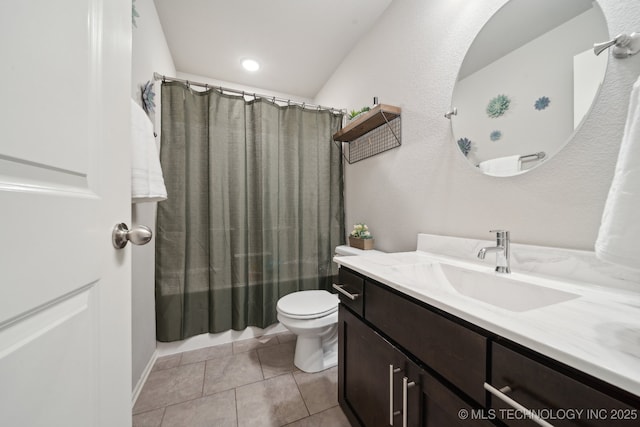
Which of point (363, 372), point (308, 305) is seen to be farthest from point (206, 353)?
point (363, 372)

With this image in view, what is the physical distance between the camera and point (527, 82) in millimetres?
823

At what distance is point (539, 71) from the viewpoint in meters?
0.79

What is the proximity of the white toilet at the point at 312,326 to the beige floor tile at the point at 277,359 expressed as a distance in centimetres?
7

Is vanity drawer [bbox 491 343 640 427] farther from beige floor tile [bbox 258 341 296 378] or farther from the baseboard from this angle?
the baseboard

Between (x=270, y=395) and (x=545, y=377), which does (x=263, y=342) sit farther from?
(x=545, y=377)

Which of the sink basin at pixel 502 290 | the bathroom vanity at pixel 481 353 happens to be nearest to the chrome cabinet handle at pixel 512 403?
the bathroom vanity at pixel 481 353

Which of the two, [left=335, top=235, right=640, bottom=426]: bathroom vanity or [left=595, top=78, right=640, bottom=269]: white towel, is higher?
[left=595, top=78, right=640, bottom=269]: white towel

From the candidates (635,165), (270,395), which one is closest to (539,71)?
(635,165)

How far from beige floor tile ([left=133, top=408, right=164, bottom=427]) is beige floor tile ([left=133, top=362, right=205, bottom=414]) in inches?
1.2

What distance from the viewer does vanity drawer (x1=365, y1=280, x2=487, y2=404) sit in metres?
0.49

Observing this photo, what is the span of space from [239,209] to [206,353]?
3.63 feet

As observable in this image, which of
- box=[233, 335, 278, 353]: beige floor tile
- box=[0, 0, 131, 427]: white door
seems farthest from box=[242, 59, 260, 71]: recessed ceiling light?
box=[233, 335, 278, 353]: beige floor tile

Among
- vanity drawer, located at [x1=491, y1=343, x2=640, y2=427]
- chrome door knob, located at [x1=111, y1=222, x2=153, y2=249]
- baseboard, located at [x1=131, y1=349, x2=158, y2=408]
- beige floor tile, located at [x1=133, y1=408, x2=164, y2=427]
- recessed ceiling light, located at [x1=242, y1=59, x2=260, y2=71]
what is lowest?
beige floor tile, located at [x1=133, y1=408, x2=164, y2=427]

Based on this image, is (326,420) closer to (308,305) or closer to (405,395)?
(308,305)
